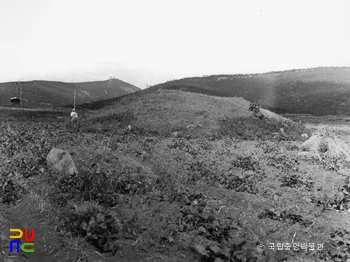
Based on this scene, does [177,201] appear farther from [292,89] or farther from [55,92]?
[55,92]

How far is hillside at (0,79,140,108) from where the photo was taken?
2508 inches

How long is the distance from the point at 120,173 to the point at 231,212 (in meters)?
2.75

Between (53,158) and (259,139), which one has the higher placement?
(53,158)

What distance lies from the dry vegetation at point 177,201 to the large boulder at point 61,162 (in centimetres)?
21

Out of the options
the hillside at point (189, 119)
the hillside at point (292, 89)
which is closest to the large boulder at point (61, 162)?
the hillside at point (189, 119)

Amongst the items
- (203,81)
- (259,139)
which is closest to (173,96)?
(259,139)

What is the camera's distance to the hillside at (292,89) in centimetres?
3730

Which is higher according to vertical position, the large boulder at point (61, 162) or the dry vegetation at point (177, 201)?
the large boulder at point (61, 162)

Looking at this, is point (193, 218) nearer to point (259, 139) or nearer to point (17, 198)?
point (17, 198)

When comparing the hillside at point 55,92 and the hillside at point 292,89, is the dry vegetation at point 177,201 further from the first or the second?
the hillside at point 55,92

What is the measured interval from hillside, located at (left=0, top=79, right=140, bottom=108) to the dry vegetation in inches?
1900

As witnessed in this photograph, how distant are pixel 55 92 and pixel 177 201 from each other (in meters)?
77.8

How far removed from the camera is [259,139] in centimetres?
1673

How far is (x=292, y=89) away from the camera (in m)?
48.2
